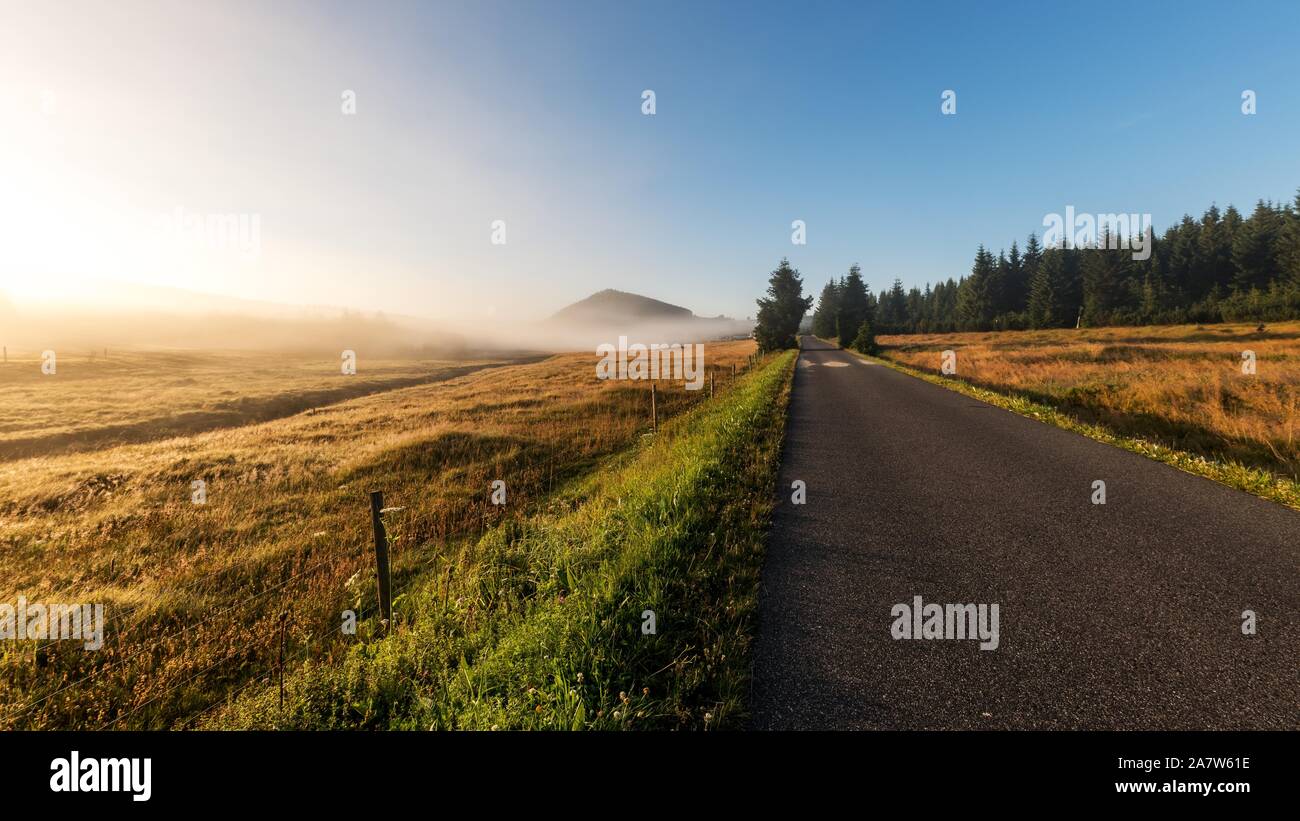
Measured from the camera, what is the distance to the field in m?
4.52

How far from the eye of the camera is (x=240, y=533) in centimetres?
815

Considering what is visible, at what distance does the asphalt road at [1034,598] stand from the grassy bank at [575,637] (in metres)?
0.38

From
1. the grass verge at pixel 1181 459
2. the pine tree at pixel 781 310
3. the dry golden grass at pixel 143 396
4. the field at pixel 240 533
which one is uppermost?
the pine tree at pixel 781 310

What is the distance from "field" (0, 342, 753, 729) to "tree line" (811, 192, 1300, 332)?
52516mm

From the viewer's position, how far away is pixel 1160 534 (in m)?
5.00

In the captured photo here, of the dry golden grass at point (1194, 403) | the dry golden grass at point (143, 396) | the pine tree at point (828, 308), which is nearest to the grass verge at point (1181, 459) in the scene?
the dry golden grass at point (1194, 403)

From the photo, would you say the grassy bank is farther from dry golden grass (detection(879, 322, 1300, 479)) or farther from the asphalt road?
dry golden grass (detection(879, 322, 1300, 479))

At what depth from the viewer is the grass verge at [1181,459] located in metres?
5.97

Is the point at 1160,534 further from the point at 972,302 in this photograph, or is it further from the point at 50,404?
the point at 972,302

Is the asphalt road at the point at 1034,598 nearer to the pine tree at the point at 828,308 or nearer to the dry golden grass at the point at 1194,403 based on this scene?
the dry golden grass at the point at 1194,403

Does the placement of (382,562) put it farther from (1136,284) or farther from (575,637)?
(1136,284)

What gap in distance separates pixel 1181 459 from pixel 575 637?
10.5 meters
